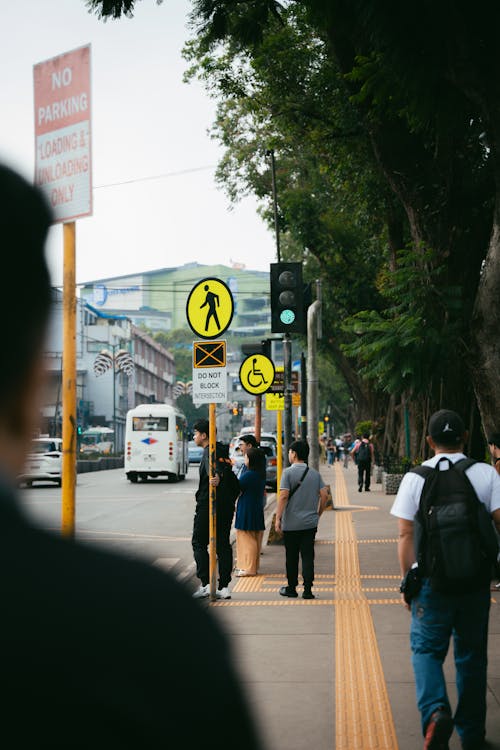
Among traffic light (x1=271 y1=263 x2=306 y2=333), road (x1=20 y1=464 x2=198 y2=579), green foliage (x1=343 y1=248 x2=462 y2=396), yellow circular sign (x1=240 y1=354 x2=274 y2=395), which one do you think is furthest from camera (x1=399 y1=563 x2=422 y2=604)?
yellow circular sign (x1=240 y1=354 x2=274 y2=395)

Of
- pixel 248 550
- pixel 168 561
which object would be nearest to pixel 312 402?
pixel 168 561

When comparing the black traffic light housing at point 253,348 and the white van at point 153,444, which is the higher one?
the black traffic light housing at point 253,348

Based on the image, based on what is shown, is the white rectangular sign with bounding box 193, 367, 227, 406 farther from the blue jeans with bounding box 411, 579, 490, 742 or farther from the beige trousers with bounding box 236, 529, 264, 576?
the blue jeans with bounding box 411, 579, 490, 742

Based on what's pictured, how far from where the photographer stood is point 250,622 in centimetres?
872

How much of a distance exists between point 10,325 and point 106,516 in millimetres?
19490

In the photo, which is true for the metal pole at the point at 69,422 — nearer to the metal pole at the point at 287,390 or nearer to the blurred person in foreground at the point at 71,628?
the blurred person in foreground at the point at 71,628

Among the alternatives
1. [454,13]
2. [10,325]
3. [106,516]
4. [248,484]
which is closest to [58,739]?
[10,325]

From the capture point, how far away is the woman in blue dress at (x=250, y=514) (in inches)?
456

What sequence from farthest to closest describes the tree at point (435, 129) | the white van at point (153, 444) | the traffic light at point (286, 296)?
the white van at point (153, 444)
the traffic light at point (286, 296)
the tree at point (435, 129)

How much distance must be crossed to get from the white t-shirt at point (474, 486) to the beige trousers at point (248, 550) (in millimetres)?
6798

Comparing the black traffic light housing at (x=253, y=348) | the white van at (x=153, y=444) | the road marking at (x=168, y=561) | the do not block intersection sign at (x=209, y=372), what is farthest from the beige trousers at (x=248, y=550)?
the white van at (x=153, y=444)

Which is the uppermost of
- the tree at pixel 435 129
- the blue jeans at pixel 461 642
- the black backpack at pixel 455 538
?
the tree at pixel 435 129

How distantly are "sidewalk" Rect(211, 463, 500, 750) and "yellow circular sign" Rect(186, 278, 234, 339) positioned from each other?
9.27 feet

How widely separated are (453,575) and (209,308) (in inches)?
226
